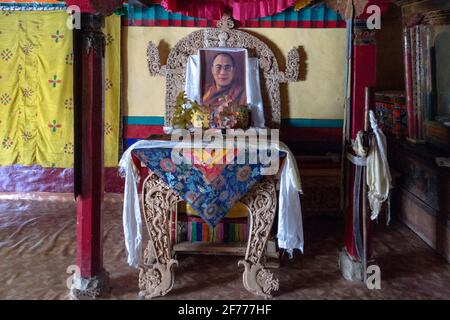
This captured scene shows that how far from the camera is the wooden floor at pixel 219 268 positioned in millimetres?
3590

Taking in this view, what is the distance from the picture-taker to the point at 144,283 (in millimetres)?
3508

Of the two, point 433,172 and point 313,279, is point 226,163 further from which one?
point 433,172

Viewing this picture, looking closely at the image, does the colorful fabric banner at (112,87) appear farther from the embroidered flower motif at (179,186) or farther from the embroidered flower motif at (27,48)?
the embroidered flower motif at (179,186)

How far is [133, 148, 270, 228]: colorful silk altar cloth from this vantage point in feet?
11.5

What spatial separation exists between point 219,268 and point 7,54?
393 centimetres

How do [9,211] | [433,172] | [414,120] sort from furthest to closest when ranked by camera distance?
[9,211]
[414,120]
[433,172]

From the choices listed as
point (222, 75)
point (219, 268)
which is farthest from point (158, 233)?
point (222, 75)

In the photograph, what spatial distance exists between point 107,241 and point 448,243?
127 inches

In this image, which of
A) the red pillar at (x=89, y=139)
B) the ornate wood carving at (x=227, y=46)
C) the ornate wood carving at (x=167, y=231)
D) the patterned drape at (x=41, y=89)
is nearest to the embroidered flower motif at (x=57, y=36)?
the patterned drape at (x=41, y=89)

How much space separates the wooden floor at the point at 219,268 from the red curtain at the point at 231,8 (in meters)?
2.54

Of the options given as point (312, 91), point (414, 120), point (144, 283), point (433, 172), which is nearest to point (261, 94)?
point (312, 91)

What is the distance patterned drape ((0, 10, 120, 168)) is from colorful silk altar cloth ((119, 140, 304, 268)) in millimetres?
2553

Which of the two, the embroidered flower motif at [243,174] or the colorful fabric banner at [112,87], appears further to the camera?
the colorful fabric banner at [112,87]

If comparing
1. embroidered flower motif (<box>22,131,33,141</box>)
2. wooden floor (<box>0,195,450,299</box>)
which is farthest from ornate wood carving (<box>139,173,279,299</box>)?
embroidered flower motif (<box>22,131,33,141</box>)
